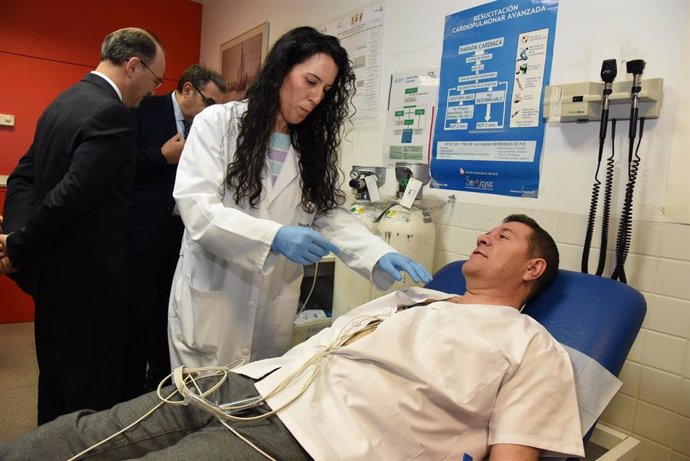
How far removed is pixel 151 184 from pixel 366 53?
1.30 metres

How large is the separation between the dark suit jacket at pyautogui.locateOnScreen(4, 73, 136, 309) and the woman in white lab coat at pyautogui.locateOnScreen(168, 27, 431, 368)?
26cm

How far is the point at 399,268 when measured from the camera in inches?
57.8

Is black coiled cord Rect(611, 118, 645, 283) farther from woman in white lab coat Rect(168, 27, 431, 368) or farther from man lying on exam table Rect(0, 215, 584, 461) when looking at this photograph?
woman in white lab coat Rect(168, 27, 431, 368)

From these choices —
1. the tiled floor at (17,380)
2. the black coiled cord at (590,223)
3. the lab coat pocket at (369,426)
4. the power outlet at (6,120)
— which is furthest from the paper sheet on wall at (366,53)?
the power outlet at (6,120)

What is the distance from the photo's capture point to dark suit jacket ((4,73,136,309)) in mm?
1489


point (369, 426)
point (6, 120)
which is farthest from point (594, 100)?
point (6, 120)

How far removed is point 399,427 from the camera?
3.43 ft

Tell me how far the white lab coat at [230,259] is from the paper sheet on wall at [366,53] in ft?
3.49

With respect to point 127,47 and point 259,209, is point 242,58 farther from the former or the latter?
point 259,209

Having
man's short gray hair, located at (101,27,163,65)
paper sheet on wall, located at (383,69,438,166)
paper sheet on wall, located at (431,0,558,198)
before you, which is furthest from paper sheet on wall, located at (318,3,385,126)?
man's short gray hair, located at (101,27,163,65)

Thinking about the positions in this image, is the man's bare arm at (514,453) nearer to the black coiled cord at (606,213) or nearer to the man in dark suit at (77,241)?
the black coiled cord at (606,213)

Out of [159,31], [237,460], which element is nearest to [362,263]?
[237,460]

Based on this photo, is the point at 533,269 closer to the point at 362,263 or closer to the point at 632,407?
the point at 362,263

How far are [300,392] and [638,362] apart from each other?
1.15 meters
